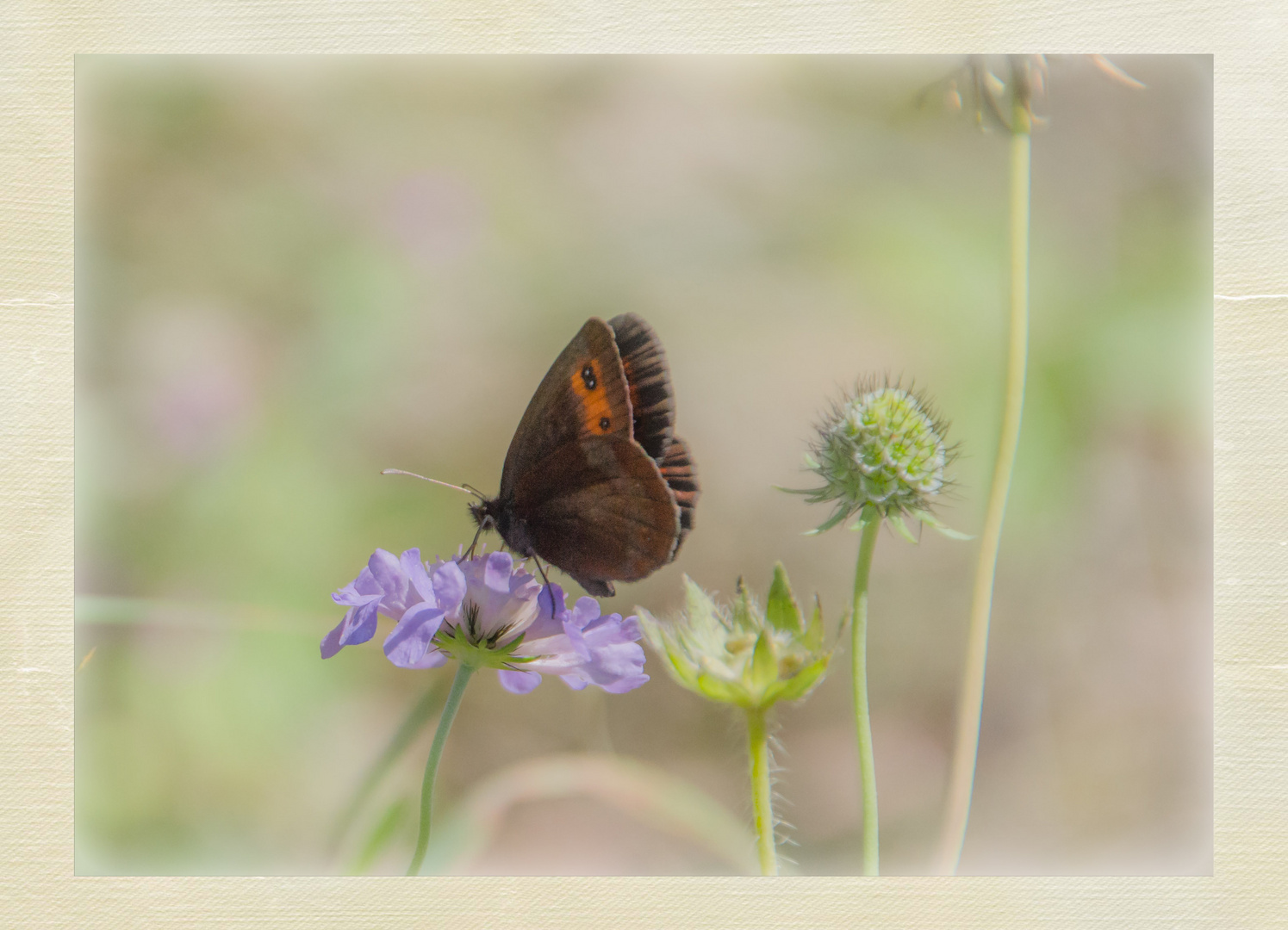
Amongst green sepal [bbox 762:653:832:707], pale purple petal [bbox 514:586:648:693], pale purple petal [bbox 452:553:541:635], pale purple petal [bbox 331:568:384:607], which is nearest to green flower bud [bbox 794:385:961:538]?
green sepal [bbox 762:653:832:707]

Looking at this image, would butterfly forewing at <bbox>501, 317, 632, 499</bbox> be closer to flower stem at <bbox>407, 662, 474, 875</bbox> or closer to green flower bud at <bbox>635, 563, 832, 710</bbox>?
green flower bud at <bbox>635, 563, 832, 710</bbox>

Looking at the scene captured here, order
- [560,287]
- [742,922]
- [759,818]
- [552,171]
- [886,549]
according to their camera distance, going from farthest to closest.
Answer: [886,549] < [560,287] < [552,171] < [742,922] < [759,818]

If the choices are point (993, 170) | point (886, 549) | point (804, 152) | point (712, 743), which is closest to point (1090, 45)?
point (993, 170)

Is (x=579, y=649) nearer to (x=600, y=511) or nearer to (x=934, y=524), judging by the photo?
(x=600, y=511)

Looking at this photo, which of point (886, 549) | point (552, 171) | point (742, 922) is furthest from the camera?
point (886, 549)

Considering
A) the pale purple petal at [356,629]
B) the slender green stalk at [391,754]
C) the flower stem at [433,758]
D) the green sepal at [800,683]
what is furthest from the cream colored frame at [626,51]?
the pale purple petal at [356,629]

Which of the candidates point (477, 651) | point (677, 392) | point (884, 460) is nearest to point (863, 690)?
point (884, 460)

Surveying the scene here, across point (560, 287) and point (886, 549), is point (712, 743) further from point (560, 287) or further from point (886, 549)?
point (560, 287)
